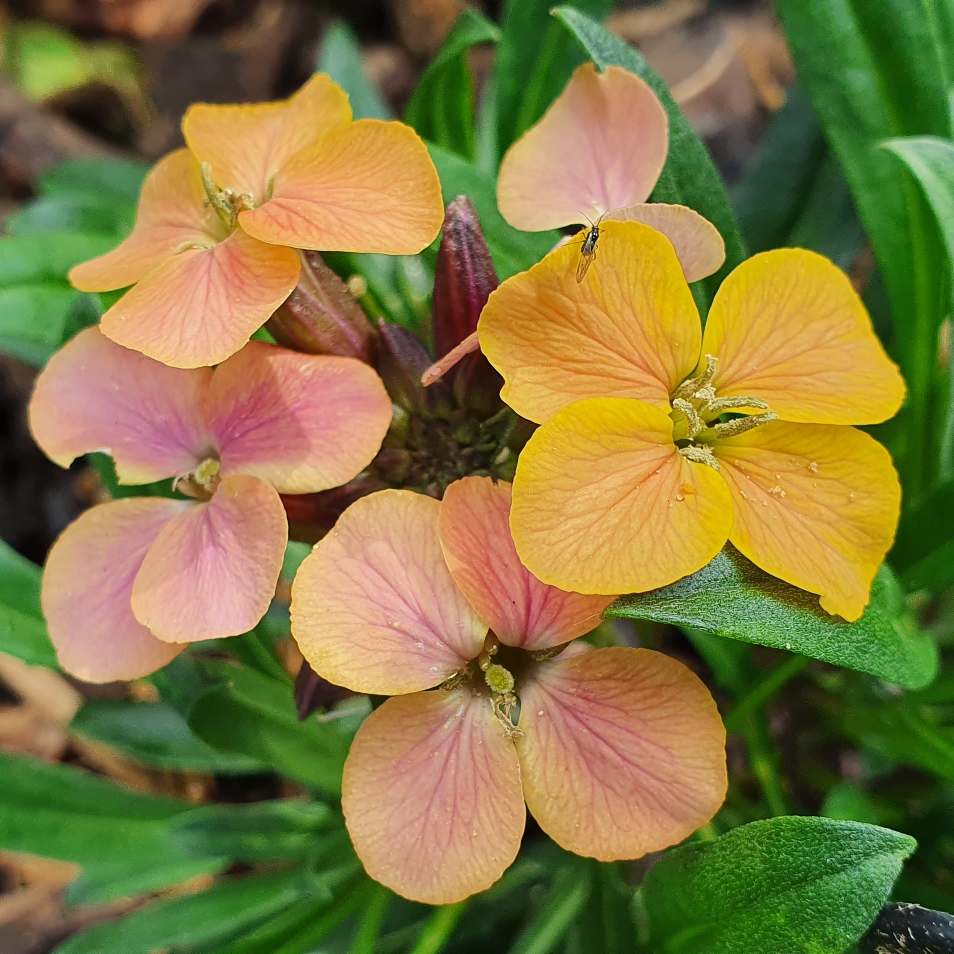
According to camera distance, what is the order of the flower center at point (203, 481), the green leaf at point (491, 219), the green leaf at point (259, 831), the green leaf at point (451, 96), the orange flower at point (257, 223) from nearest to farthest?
the orange flower at point (257, 223) → the flower center at point (203, 481) → the green leaf at point (491, 219) → the green leaf at point (259, 831) → the green leaf at point (451, 96)

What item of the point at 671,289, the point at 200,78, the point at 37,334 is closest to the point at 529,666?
the point at 671,289

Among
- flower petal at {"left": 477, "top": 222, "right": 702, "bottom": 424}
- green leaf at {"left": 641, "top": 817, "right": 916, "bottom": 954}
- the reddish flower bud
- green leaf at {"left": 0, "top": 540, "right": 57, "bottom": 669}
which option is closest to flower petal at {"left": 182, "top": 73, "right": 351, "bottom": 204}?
the reddish flower bud

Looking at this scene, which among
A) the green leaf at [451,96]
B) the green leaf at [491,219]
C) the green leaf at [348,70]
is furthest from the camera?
the green leaf at [348,70]

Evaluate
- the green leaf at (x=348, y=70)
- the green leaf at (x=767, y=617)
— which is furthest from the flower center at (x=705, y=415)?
the green leaf at (x=348, y=70)

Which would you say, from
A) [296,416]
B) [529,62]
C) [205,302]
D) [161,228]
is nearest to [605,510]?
[296,416]

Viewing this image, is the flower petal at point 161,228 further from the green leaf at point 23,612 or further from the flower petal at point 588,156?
the green leaf at point 23,612

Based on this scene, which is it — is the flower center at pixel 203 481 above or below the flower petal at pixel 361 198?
below
